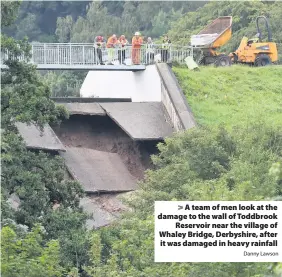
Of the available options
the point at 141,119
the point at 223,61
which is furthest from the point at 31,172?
the point at 223,61

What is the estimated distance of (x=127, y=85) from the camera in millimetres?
40625

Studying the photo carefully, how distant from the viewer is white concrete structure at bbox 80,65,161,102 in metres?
39.5

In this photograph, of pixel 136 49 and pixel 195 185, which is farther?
pixel 136 49

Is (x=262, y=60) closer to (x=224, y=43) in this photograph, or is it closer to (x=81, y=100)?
(x=224, y=43)

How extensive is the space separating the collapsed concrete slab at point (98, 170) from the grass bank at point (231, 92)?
8.55 ft

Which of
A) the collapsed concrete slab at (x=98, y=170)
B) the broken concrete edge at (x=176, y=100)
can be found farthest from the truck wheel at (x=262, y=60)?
the collapsed concrete slab at (x=98, y=170)

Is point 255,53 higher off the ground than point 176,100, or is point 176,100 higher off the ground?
point 176,100

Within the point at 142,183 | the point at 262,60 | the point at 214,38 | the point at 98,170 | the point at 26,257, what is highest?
the point at 26,257

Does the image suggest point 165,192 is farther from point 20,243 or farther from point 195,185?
point 20,243

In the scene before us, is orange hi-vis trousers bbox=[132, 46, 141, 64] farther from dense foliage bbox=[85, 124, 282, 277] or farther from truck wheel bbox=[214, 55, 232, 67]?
dense foliage bbox=[85, 124, 282, 277]

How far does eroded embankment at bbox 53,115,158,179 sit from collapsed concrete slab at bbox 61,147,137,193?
0.49 m

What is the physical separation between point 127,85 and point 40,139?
5.57m

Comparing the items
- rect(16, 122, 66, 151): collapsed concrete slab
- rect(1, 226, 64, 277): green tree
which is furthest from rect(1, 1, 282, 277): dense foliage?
rect(16, 122, 66, 151): collapsed concrete slab

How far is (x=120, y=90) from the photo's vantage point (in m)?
41.0
